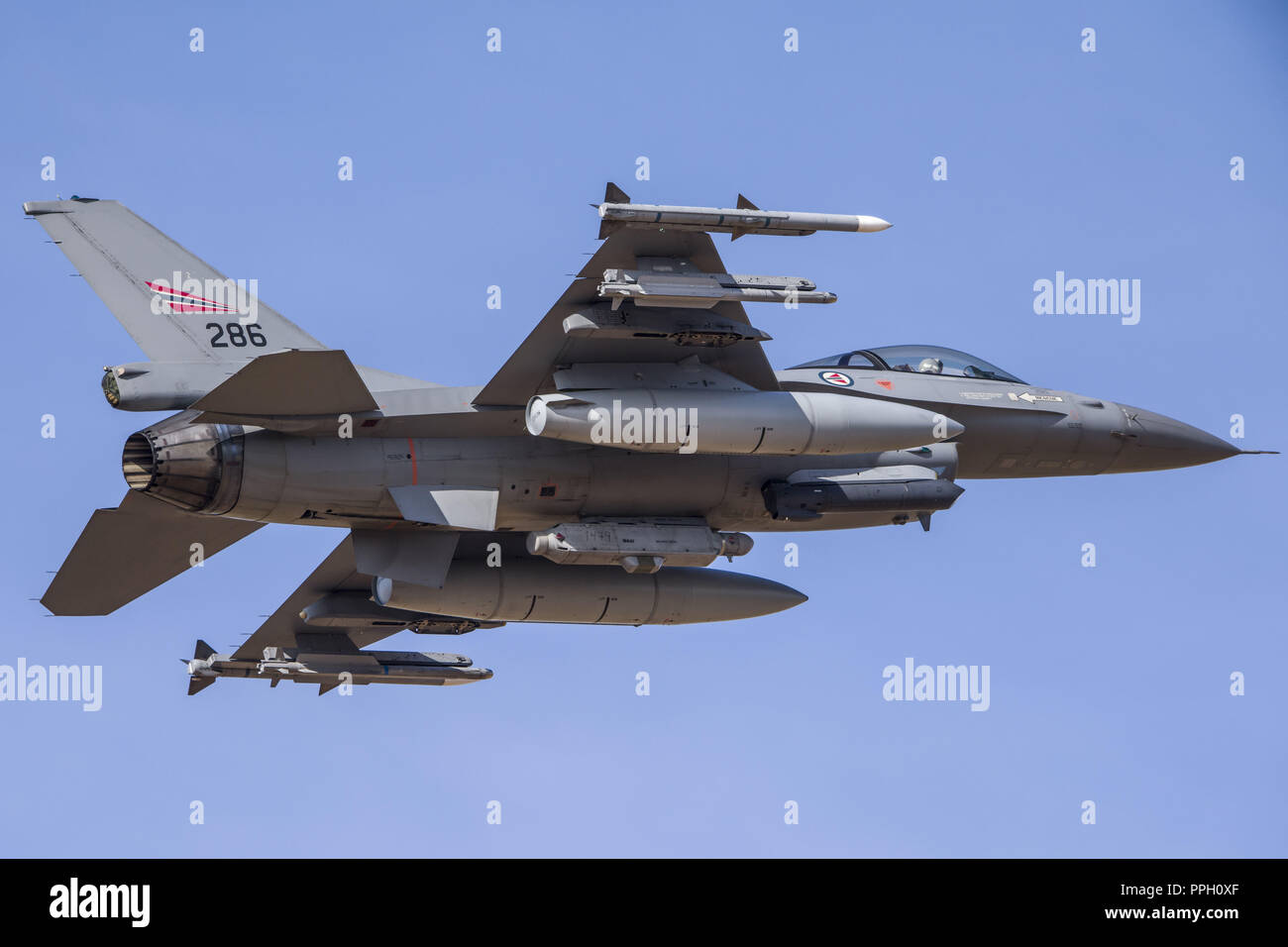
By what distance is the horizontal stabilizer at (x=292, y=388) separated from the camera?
17.2 meters

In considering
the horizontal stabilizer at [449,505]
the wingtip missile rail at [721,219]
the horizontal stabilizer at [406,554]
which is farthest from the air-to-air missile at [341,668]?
the wingtip missile rail at [721,219]

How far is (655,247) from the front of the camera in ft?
57.6

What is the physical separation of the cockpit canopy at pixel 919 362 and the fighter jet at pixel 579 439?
30 mm

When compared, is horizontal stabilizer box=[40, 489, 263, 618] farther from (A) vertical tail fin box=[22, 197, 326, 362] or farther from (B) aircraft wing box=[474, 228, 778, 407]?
(B) aircraft wing box=[474, 228, 778, 407]

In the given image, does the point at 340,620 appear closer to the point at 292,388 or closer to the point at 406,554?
the point at 406,554

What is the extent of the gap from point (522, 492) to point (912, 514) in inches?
180

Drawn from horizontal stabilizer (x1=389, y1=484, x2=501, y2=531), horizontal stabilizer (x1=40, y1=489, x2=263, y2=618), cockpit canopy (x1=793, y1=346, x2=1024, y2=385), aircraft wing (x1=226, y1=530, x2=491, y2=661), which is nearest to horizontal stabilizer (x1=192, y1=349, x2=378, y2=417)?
horizontal stabilizer (x1=389, y1=484, x2=501, y2=531)

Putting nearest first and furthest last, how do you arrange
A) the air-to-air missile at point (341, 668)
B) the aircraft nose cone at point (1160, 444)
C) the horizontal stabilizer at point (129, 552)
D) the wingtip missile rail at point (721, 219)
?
the wingtip missile rail at point (721, 219)
the horizontal stabilizer at point (129, 552)
the aircraft nose cone at point (1160, 444)
the air-to-air missile at point (341, 668)

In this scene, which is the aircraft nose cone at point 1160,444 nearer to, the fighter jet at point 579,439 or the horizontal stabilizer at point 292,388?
the fighter jet at point 579,439

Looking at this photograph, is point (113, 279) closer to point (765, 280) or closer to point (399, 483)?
point (399, 483)

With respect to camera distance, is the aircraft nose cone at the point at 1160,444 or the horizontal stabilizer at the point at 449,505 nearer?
the horizontal stabilizer at the point at 449,505

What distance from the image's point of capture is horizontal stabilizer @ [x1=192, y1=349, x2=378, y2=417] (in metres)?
17.2

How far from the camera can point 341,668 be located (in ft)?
76.0

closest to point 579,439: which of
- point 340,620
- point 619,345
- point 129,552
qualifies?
point 619,345
